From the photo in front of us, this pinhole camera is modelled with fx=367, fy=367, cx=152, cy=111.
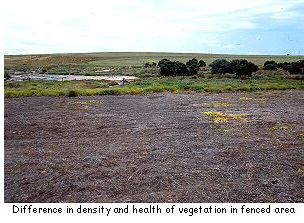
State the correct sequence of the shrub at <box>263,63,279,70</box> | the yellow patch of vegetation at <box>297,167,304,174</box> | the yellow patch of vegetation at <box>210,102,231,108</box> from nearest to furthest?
1. the yellow patch of vegetation at <box>297,167,304,174</box>
2. the yellow patch of vegetation at <box>210,102,231,108</box>
3. the shrub at <box>263,63,279,70</box>

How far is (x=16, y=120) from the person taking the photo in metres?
17.1

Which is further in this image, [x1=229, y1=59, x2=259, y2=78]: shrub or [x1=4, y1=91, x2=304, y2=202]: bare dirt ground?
[x1=229, y1=59, x2=259, y2=78]: shrub

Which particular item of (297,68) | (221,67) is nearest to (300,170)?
(297,68)

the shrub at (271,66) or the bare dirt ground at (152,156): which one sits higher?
the shrub at (271,66)

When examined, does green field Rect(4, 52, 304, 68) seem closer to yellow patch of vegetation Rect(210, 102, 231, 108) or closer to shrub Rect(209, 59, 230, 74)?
shrub Rect(209, 59, 230, 74)

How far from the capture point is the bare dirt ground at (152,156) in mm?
8078

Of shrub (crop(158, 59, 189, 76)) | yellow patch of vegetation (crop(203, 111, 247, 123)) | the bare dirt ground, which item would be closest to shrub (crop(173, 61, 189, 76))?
shrub (crop(158, 59, 189, 76))

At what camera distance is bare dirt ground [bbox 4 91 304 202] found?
808 centimetres

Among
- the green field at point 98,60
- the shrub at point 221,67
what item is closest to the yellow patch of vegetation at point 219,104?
the shrub at point 221,67

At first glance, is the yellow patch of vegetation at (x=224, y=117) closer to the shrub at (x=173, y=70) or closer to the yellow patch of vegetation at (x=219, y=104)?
the yellow patch of vegetation at (x=219, y=104)

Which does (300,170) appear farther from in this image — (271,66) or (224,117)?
(271,66)
